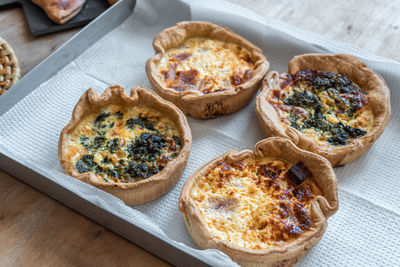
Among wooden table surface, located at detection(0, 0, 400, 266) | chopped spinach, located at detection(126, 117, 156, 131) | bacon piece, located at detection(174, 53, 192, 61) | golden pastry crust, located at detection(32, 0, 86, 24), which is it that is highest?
golden pastry crust, located at detection(32, 0, 86, 24)

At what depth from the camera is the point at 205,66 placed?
3545 mm

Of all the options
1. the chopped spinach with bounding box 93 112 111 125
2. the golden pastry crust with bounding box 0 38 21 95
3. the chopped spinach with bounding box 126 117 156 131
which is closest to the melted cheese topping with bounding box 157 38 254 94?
the chopped spinach with bounding box 126 117 156 131

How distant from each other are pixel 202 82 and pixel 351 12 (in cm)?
186

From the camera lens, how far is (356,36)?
3986 millimetres

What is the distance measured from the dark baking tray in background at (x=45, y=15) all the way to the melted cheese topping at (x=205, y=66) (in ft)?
3.25

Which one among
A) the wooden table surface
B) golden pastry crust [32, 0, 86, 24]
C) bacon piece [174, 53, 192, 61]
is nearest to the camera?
the wooden table surface

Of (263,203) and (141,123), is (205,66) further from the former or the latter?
(263,203)

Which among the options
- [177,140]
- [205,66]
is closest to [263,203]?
[177,140]

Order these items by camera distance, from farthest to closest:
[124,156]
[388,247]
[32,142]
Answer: [32,142] < [124,156] < [388,247]

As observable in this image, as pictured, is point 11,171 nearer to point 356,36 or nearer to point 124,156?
point 124,156

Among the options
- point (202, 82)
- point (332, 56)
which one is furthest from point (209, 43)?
point (332, 56)

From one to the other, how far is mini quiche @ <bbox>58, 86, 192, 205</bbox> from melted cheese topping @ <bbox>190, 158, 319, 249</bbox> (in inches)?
11.8

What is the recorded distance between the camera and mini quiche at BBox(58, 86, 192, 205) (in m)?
2.77

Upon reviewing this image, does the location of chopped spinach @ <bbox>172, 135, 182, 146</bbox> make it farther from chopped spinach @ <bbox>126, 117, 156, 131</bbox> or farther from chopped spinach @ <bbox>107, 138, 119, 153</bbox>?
chopped spinach @ <bbox>107, 138, 119, 153</bbox>
